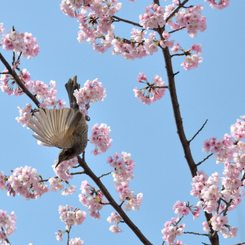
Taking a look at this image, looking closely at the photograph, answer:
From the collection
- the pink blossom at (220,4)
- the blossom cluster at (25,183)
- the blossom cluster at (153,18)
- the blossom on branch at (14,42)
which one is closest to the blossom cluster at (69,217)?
the blossom cluster at (25,183)

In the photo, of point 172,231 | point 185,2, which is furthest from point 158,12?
point 172,231

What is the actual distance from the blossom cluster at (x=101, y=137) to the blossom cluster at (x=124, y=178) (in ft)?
0.69

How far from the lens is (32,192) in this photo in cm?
587

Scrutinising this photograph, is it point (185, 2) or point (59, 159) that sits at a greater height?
point (185, 2)

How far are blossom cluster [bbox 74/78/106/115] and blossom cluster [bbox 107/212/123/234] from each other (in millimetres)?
2053

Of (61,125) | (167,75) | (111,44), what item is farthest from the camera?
(111,44)

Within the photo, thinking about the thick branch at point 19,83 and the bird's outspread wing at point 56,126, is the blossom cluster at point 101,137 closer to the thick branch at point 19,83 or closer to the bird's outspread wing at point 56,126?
the bird's outspread wing at point 56,126

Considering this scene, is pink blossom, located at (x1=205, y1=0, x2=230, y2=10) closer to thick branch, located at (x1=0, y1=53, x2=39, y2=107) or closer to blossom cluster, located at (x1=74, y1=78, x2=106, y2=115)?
blossom cluster, located at (x1=74, y1=78, x2=106, y2=115)

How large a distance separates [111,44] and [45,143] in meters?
2.19

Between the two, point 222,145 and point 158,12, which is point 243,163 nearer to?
point 222,145

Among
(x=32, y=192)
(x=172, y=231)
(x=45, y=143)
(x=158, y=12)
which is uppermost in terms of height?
(x=158, y=12)

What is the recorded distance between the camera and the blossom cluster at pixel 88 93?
5.44 metres

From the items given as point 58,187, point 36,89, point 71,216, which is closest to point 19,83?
point 36,89

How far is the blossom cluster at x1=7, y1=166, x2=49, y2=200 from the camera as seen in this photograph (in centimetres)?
573
